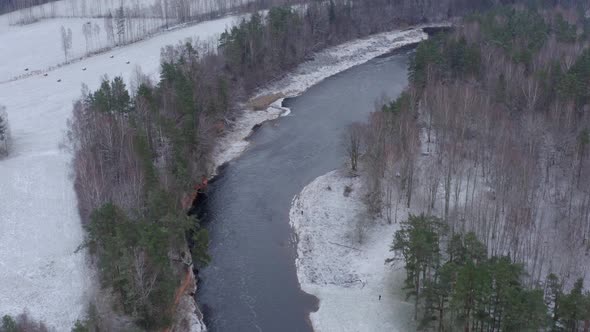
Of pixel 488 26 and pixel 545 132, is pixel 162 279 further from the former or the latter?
pixel 488 26

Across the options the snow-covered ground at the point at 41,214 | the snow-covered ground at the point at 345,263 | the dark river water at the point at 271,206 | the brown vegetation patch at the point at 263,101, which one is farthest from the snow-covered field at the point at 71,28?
the snow-covered ground at the point at 345,263

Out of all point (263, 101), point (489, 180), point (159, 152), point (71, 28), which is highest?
point (71, 28)

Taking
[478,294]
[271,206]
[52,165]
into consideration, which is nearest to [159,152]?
[52,165]

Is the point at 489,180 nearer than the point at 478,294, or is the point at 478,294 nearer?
the point at 478,294

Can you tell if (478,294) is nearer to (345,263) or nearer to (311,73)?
(345,263)

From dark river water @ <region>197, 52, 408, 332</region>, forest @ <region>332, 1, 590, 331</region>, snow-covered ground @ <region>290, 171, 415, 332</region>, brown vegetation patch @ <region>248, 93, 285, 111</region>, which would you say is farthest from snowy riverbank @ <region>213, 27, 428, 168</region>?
snow-covered ground @ <region>290, 171, 415, 332</region>

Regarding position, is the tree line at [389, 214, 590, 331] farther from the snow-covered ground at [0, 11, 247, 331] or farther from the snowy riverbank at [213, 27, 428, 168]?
the snowy riverbank at [213, 27, 428, 168]

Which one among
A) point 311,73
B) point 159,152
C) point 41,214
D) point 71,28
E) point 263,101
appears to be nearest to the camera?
point 41,214
